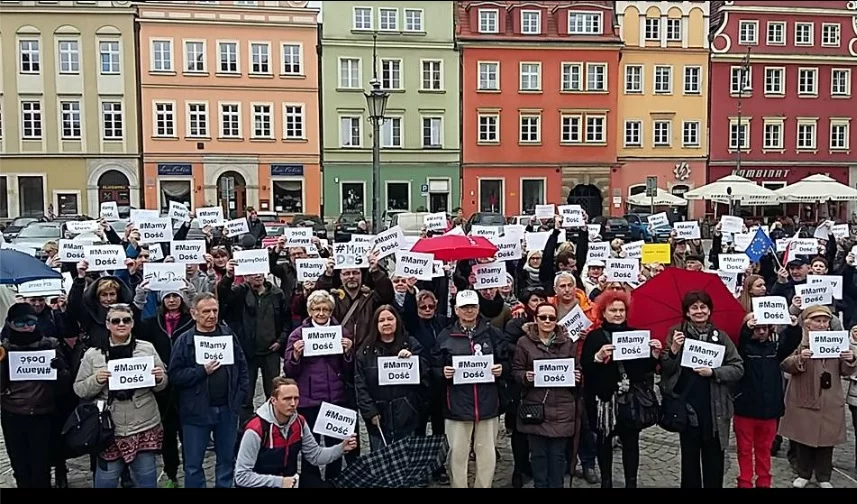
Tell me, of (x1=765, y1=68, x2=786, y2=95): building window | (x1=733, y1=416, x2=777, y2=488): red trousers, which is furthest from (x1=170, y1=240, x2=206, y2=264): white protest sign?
(x1=765, y1=68, x2=786, y2=95): building window

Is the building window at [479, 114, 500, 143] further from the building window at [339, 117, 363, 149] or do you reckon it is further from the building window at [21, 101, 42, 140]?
the building window at [21, 101, 42, 140]

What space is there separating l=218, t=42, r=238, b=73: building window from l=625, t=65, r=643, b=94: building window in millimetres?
21016

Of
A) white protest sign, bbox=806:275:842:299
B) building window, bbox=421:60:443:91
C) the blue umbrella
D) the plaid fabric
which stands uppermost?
building window, bbox=421:60:443:91

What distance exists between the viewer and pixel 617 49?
141ft

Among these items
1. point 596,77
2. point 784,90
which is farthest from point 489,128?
point 784,90

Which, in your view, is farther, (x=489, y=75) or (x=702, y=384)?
(x=489, y=75)

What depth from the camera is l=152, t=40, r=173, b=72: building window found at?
40.3 meters

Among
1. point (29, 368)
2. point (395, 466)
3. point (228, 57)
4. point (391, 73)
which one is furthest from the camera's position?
point (391, 73)

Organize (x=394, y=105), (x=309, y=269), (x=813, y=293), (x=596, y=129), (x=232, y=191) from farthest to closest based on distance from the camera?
(x=596, y=129), (x=394, y=105), (x=232, y=191), (x=309, y=269), (x=813, y=293)

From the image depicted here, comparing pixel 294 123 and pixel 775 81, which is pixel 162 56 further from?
pixel 775 81

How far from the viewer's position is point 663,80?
43.4 meters

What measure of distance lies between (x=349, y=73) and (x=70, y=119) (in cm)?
1433

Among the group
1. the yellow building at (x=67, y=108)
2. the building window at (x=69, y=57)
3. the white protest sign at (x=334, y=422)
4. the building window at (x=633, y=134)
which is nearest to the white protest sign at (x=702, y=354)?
the white protest sign at (x=334, y=422)
